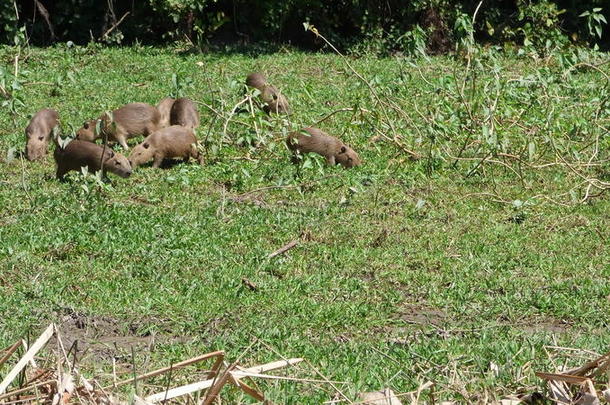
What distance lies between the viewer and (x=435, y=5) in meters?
17.3

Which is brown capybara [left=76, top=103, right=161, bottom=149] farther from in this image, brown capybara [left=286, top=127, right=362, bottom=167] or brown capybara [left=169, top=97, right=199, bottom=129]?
brown capybara [left=286, top=127, right=362, bottom=167]

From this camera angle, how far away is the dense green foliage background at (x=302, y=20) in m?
17.1

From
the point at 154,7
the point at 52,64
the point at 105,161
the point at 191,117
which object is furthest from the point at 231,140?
the point at 154,7

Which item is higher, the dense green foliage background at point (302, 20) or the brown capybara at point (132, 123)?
the brown capybara at point (132, 123)

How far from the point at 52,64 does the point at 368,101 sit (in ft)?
18.3

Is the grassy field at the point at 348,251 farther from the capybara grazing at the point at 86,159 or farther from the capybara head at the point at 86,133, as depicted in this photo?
the capybara head at the point at 86,133

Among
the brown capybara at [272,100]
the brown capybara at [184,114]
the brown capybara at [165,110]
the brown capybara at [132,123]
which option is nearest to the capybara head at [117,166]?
the brown capybara at [132,123]

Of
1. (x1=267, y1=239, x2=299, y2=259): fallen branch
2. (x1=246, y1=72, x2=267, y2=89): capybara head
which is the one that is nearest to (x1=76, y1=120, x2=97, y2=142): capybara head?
(x1=246, y1=72, x2=267, y2=89): capybara head

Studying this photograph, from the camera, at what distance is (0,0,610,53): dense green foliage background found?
17.1 m

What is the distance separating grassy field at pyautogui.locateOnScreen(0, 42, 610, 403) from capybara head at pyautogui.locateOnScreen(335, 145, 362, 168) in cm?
11

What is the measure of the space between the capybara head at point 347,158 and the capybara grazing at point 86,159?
1.95m

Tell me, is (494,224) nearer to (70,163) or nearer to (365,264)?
(365,264)

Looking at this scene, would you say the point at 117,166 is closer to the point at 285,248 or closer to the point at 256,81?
the point at 285,248

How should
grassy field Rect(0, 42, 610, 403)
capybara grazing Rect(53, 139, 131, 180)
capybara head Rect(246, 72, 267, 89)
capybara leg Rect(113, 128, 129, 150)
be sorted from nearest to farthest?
1. grassy field Rect(0, 42, 610, 403)
2. capybara grazing Rect(53, 139, 131, 180)
3. capybara leg Rect(113, 128, 129, 150)
4. capybara head Rect(246, 72, 267, 89)
